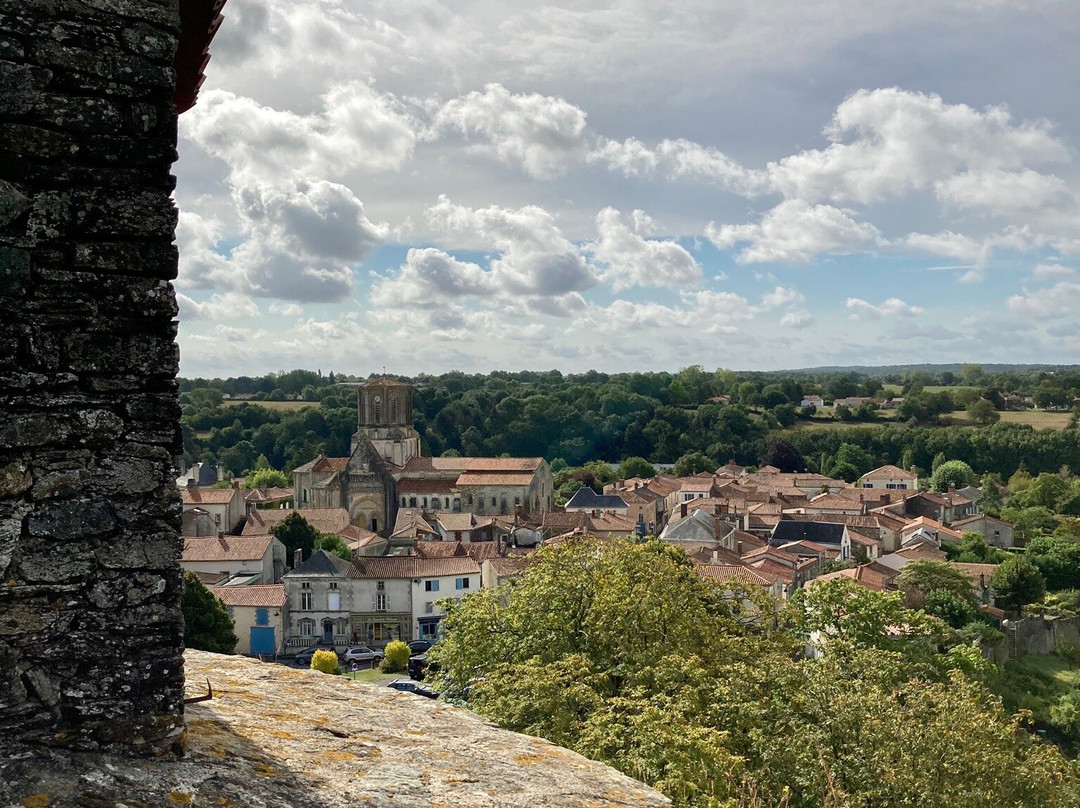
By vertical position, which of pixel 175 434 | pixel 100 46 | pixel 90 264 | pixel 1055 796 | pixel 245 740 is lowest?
pixel 1055 796

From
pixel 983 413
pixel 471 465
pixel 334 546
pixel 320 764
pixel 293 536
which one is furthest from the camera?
pixel 983 413

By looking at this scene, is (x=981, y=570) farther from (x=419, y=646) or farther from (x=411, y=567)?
(x=419, y=646)

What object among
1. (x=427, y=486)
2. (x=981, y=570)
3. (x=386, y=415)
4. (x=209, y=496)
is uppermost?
(x=386, y=415)

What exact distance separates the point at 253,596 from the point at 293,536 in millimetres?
13404

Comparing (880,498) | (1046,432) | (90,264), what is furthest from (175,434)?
(1046,432)

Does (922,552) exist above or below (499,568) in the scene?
below

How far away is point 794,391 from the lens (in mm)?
166125

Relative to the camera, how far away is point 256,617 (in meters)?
42.0

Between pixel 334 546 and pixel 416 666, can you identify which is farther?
pixel 334 546

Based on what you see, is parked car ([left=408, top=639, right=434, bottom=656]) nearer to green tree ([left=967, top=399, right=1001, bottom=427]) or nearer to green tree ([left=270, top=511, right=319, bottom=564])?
green tree ([left=270, top=511, right=319, bottom=564])

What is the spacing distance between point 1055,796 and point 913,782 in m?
3.71

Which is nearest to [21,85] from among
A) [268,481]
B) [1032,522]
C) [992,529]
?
[992,529]

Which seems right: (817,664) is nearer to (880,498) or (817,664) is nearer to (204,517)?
(204,517)

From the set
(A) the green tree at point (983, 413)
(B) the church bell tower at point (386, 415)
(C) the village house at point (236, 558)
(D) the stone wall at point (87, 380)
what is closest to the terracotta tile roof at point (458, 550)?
(C) the village house at point (236, 558)
